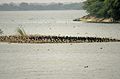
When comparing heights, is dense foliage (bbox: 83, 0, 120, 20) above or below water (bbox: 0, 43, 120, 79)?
below

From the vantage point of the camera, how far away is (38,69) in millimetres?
47250

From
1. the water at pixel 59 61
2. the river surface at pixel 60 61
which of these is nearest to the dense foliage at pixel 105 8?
the river surface at pixel 60 61

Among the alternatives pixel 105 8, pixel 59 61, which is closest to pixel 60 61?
pixel 59 61

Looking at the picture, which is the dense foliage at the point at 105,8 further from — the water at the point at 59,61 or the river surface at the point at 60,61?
the water at the point at 59,61

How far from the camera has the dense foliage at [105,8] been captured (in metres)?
155

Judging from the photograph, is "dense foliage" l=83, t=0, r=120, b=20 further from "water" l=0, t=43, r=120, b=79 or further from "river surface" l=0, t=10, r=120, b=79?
"water" l=0, t=43, r=120, b=79

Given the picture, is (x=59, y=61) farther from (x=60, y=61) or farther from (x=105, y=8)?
(x=105, y=8)

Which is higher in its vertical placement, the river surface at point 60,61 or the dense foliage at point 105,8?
the river surface at point 60,61

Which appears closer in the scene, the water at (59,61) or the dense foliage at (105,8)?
the water at (59,61)

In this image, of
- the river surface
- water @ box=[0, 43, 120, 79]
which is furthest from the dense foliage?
water @ box=[0, 43, 120, 79]

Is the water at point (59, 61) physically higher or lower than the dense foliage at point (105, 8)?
higher

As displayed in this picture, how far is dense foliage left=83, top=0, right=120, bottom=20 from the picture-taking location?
155000mm

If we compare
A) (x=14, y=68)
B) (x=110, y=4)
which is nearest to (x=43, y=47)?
(x=14, y=68)

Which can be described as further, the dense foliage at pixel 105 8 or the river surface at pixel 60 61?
the dense foliage at pixel 105 8
